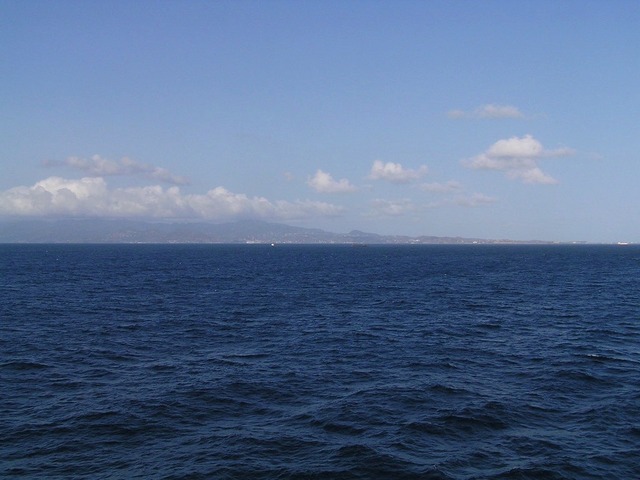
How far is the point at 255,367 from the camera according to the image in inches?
1820

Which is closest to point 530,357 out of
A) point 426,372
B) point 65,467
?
point 426,372

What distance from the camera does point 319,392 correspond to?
3941 centimetres

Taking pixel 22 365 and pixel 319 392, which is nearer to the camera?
pixel 319 392

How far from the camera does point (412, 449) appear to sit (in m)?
29.7

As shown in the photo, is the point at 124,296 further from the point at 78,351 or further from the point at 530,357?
the point at 530,357

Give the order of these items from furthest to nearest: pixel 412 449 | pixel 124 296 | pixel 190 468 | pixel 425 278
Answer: pixel 425 278
pixel 124 296
pixel 412 449
pixel 190 468

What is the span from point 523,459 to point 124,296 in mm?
80528

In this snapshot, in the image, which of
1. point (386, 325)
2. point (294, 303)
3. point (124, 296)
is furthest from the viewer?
point (124, 296)

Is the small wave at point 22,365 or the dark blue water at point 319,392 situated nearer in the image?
the dark blue water at point 319,392

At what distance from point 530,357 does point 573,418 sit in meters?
16.0

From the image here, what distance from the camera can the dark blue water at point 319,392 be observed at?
2828cm

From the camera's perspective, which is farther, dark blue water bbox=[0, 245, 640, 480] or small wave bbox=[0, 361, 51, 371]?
small wave bbox=[0, 361, 51, 371]

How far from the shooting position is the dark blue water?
28.3m

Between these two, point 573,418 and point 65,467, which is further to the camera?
point 573,418
